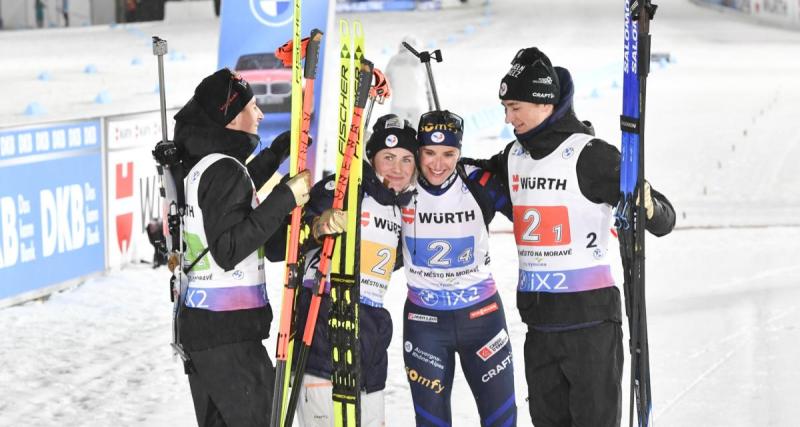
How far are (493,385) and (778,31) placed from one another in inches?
1121

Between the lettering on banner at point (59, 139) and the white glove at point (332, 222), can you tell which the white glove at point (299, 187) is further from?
the lettering on banner at point (59, 139)

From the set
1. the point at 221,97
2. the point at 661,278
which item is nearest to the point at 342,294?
the point at 221,97

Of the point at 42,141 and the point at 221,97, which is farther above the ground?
the point at 221,97

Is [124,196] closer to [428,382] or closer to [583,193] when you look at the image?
[428,382]

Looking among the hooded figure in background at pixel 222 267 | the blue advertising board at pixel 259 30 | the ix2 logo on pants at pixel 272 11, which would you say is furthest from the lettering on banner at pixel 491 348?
the ix2 logo on pants at pixel 272 11

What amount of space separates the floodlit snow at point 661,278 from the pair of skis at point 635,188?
1676mm

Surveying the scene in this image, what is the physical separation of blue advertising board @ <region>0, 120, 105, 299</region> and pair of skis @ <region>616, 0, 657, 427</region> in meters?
4.75

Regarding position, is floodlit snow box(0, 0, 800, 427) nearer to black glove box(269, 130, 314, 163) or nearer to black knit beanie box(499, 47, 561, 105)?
black glove box(269, 130, 314, 163)

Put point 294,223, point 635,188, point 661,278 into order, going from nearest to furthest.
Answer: point 635,188 < point 294,223 < point 661,278

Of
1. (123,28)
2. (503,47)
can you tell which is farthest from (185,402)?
(123,28)

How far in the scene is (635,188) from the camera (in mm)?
3586

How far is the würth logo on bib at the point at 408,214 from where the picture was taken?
3.96m

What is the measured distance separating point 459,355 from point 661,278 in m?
4.32

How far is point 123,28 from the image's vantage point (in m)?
32.8
